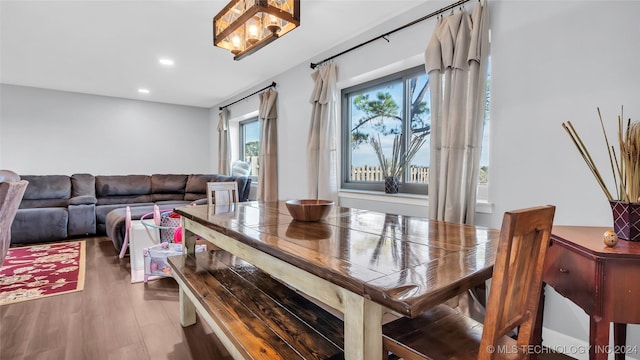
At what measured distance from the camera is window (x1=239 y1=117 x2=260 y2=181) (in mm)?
5543

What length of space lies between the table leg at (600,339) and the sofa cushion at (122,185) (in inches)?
235

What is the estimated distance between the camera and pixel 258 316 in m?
1.32

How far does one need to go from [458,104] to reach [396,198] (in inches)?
37.3

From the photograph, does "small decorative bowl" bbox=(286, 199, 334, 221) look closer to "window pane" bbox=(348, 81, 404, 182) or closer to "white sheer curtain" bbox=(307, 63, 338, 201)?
"window pane" bbox=(348, 81, 404, 182)

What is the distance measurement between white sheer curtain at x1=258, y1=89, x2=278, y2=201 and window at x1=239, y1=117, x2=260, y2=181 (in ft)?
3.56

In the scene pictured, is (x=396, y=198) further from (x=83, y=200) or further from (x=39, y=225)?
(x=39, y=225)

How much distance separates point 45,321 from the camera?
203 centimetres

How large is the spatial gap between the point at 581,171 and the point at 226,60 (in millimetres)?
3605

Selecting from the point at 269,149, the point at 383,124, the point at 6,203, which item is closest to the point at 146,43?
the point at 269,149

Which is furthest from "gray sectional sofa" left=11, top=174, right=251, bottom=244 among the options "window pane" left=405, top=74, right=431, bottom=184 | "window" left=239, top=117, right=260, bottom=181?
"window pane" left=405, top=74, right=431, bottom=184

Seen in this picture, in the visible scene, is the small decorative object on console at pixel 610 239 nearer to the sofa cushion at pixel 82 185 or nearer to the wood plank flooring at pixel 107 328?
the wood plank flooring at pixel 107 328

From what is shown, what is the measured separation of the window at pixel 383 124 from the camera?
8.91 feet

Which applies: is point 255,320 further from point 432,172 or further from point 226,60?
point 226,60

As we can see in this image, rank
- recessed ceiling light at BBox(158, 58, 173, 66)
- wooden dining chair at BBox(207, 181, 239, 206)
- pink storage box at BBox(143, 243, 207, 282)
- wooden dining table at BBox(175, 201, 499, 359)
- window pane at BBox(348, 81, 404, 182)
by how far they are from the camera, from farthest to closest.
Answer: recessed ceiling light at BBox(158, 58, 173, 66)
window pane at BBox(348, 81, 404, 182)
pink storage box at BBox(143, 243, 207, 282)
wooden dining chair at BBox(207, 181, 239, 206)
wooden dining table at BBox(175, 201, 499, 359)
